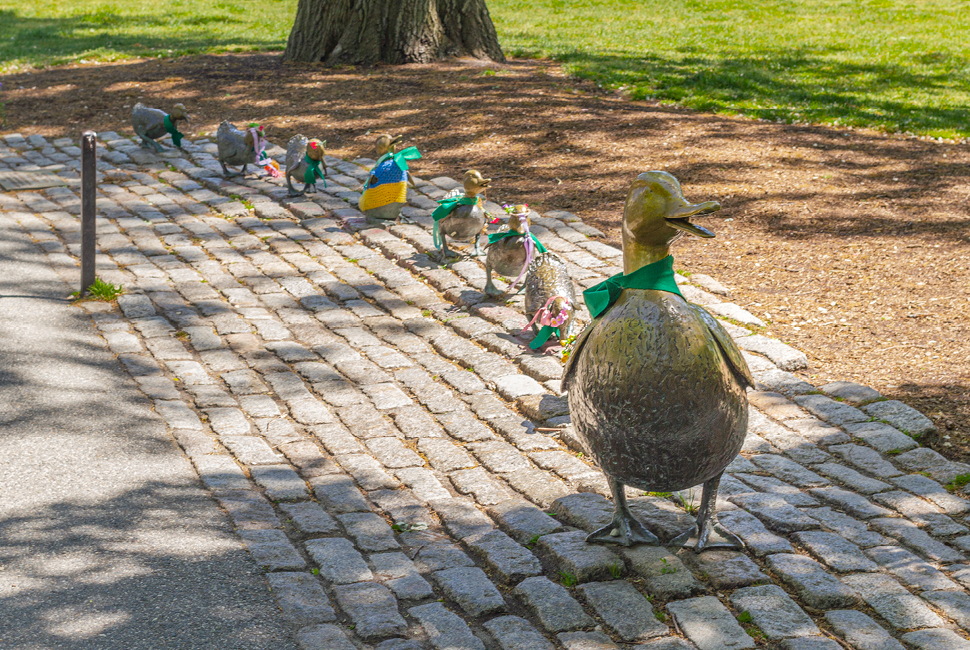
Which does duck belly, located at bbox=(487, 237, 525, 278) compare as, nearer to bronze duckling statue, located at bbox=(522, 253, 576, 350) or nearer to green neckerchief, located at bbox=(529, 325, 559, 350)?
bronze duckling statue, located at bbox=(522, 253, 576, 350)

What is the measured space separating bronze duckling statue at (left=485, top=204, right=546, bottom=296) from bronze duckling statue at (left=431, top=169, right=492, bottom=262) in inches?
22.6

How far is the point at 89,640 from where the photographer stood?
139 inches

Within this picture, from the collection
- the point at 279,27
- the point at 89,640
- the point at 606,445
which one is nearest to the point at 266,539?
the point at 89,640

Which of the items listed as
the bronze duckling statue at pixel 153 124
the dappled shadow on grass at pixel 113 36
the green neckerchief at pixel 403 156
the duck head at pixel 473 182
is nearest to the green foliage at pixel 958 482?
the duck head at pixel 473 182

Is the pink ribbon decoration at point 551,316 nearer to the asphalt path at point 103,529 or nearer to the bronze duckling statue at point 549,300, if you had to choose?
the bronze duckling statue at point 549,300

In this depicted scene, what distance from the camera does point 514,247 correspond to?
6570 millimetres

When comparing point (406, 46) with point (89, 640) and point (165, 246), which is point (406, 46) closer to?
point (165, 246)

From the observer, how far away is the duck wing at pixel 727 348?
373 cm

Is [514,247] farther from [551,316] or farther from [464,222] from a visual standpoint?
[464,222]

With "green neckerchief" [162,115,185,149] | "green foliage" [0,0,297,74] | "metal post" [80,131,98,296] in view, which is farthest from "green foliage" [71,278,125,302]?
"green foliage" [0,0,297,74]

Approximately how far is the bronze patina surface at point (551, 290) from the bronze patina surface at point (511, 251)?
0.38 m

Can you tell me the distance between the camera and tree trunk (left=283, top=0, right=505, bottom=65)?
13531 millimetres

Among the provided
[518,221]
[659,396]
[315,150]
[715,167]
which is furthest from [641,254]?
[715,167]

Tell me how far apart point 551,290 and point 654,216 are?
233 cm
